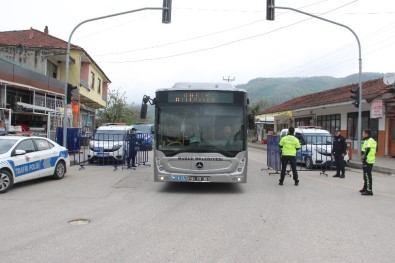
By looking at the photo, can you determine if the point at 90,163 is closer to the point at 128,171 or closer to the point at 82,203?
the point at 128,171

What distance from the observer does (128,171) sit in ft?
53.7

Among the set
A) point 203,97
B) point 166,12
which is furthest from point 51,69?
point 203,97

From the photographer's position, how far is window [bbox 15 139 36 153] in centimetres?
1172

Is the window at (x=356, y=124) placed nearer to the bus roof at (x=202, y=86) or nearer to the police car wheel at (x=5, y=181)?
the bus roof at (x=202, y=86)

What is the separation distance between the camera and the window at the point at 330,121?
32.4 meters

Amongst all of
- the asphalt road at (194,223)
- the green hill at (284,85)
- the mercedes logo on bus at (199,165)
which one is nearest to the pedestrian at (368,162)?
the asphalt road at (194,223)

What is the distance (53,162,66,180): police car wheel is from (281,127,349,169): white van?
10.1 meters

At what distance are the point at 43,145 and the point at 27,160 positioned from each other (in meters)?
1.28

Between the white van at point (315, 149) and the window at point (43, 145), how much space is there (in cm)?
1065

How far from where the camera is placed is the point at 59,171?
13609 mm

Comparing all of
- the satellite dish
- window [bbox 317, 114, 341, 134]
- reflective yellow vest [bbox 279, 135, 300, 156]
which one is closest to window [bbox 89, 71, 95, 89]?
window [bbox 317, 114, 341, 134]

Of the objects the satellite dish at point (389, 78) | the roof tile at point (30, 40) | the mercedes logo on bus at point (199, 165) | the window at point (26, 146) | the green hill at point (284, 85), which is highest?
the green hill at point (284, 85)

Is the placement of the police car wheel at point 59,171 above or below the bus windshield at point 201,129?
below

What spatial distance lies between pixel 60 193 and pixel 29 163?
1642 millimetres
